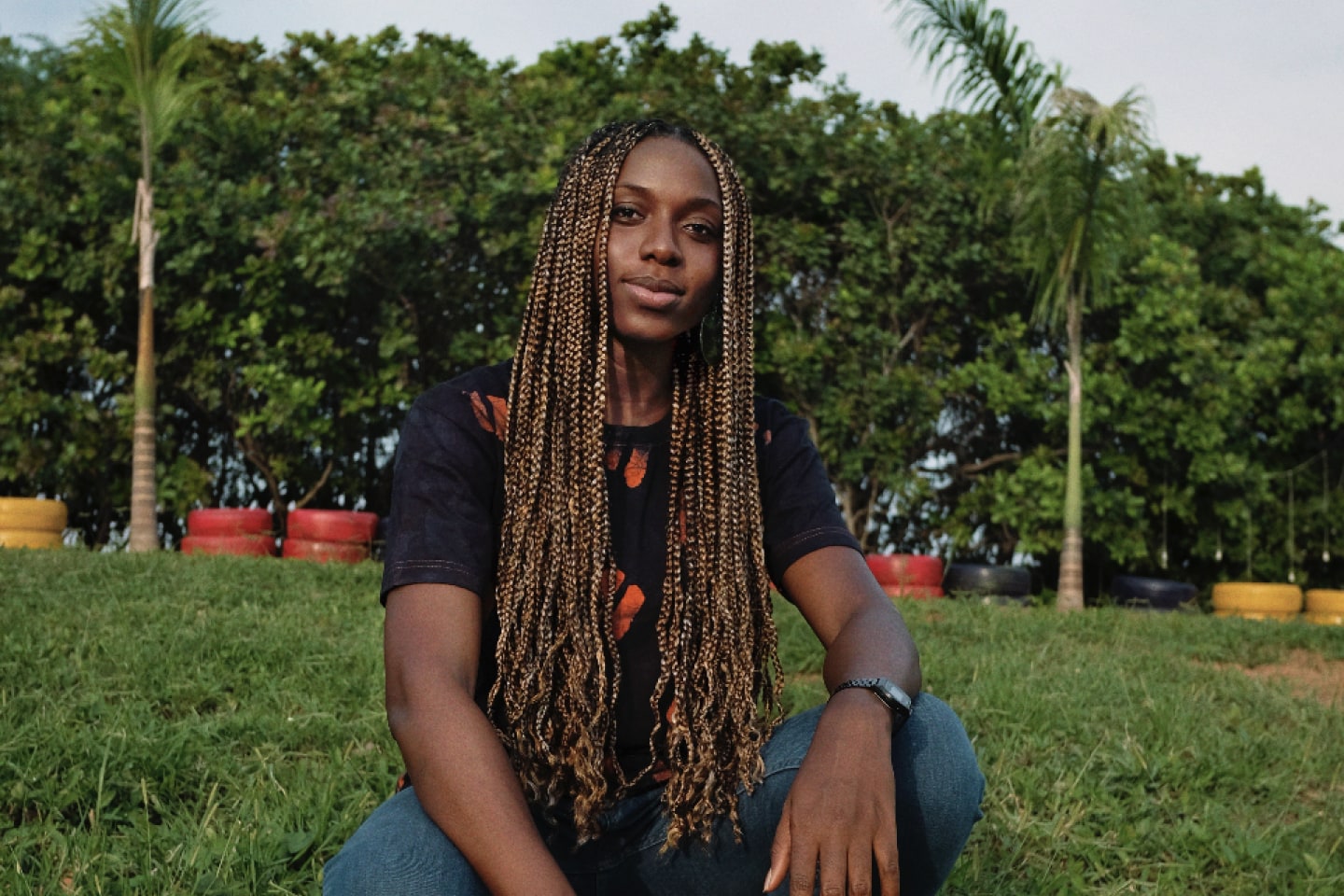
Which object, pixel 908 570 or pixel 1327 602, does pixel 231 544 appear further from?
pixel 1327 602

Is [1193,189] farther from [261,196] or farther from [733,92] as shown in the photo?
[261,196]

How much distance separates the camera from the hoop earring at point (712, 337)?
2217 mm

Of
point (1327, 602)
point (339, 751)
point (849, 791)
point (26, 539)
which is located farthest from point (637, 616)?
point (1327, 602)

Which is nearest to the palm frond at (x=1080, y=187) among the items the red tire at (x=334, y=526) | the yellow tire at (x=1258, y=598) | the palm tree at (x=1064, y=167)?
the palm tree at (x=1064, y=167)

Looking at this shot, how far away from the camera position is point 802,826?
1.75 meters

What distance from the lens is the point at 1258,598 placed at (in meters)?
12.0

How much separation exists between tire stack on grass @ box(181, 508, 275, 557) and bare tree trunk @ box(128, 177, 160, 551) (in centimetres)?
49

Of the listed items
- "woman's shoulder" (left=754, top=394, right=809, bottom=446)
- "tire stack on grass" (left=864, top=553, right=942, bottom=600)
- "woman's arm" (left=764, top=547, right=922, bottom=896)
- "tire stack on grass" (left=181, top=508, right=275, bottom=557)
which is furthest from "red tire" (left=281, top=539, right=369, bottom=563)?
"woman's arm" (left=764, top=547, right=922, bottom=896)

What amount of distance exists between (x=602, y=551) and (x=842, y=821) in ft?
1.92

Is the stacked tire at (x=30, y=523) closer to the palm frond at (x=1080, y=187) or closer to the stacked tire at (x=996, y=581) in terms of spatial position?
the stacked tire at (x=996, y=581)

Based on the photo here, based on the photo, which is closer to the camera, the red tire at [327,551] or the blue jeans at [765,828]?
the blue jeans at [765,828]

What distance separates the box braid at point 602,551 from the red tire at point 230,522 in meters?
8.93

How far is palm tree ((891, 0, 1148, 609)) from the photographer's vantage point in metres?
10.7

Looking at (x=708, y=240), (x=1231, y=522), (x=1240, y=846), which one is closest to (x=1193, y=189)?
(x=1231, y=522)
